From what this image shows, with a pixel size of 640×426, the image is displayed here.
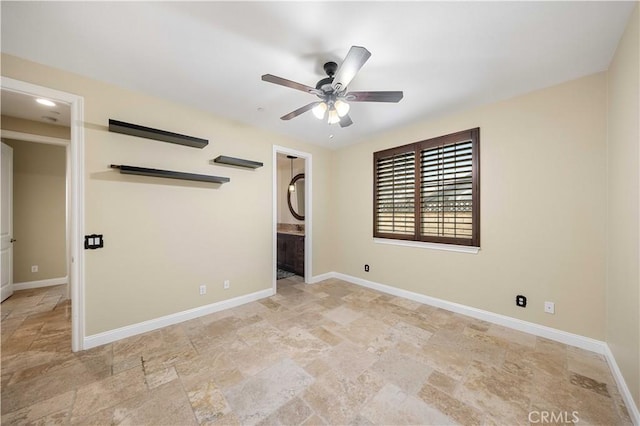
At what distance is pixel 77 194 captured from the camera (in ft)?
7.58

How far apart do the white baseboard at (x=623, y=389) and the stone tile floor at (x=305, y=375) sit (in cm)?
5

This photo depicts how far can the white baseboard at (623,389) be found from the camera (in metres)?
1.51

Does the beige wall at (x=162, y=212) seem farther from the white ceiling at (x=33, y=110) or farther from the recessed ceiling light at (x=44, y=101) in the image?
the white ceiling at (x=33, y=110)

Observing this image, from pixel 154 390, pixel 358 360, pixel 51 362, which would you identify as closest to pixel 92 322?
pixel 51 362

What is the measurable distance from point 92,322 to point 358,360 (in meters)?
2.65

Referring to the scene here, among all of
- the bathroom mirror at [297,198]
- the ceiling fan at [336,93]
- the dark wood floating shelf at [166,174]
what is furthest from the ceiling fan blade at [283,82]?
the bathroom mirror at [297,198]

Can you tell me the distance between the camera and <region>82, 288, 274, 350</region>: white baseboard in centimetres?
240

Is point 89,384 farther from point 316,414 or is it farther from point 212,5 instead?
point 212,5

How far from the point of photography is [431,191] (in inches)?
135

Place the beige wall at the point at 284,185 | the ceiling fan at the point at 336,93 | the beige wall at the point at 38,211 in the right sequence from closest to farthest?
the ceiling fan at the point at 336,93
the beige wall at the point at 38,211
the beige wall at the point at 284,185

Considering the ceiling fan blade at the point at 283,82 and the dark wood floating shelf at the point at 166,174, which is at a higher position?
the ceiling fan blade at the point at 283,82

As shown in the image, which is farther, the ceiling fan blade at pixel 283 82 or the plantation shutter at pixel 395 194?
the plantation shutter at pixel 395 194

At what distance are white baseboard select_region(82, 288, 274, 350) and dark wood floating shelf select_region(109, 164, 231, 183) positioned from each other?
1.66 meters

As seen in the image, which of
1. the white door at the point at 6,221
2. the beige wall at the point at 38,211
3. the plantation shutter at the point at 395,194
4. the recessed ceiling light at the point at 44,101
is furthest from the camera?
the beige wall at the point at 38,211
